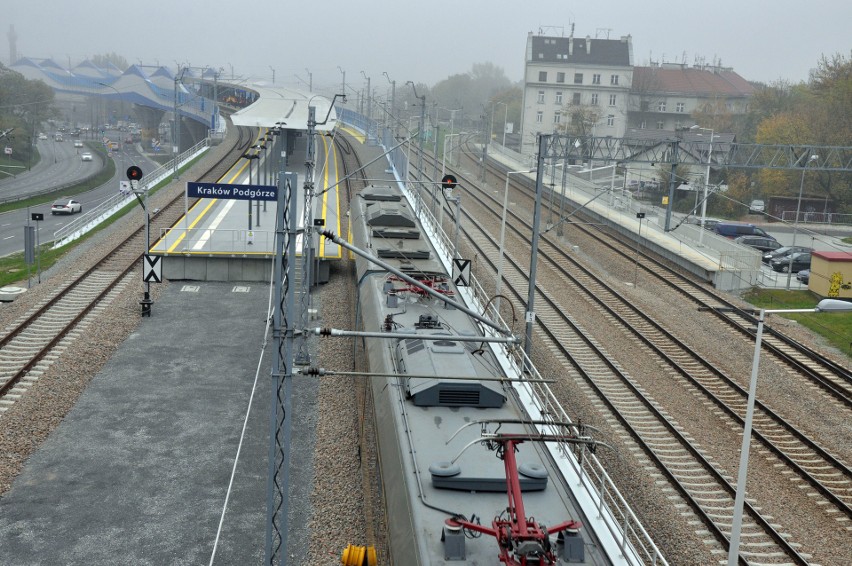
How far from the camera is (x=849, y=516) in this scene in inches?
733

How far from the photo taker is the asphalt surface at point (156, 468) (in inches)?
621

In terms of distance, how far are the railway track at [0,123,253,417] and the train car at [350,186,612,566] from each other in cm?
1061

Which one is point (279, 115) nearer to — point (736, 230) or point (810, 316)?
point (736, 230)

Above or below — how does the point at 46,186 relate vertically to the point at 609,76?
below

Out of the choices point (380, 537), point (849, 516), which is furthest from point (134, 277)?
point (849, 516)

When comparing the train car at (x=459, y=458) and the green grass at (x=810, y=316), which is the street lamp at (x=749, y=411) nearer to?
the train car at (x=459, y=458)

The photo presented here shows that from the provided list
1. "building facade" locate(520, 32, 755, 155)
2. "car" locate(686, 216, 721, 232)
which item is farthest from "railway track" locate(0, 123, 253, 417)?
"building facade" locate(520, 32, 755, 155)

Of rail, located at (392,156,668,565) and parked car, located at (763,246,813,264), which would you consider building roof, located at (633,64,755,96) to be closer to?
parked car, located at (763,246,813,264)

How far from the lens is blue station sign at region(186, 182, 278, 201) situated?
33.1 m

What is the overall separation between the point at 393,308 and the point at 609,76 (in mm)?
91367

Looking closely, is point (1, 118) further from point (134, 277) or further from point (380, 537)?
point (380, 537)

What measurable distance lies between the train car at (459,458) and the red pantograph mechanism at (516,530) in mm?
13

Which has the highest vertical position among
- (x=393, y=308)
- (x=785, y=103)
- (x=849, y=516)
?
(x=785, y=103)

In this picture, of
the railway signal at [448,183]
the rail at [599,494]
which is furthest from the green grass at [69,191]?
the rail at [599,494]
